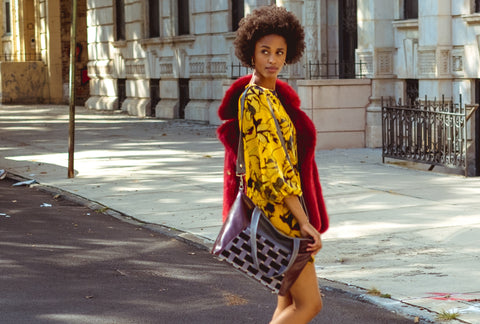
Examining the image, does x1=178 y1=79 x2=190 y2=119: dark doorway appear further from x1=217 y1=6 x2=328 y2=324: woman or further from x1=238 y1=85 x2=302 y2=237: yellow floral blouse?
x1=238 y1=85 x2=302 y2=237: yellow floral blouse

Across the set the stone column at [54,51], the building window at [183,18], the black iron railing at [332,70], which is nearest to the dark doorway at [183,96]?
the building window at [183,18]

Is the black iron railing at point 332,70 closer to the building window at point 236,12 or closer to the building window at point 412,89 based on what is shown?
the building window at point 412,89

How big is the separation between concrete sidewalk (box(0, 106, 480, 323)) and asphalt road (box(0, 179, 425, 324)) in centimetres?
49

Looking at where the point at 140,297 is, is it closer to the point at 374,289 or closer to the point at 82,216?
the point at 374,289

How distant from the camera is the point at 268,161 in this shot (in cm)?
462

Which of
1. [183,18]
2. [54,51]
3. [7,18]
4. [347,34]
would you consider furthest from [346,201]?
[7,18]

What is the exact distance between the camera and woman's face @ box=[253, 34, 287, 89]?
4.89m

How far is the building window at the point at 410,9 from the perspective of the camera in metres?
18.6

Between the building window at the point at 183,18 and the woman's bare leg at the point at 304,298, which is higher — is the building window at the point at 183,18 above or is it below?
above

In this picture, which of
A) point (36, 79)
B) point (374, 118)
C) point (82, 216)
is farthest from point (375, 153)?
point (36, 79)

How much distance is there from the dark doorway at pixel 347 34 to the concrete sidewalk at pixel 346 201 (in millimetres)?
3128

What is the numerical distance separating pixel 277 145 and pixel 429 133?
10772 millimetres

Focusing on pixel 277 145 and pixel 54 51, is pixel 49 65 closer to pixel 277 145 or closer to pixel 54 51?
pixel 54 51

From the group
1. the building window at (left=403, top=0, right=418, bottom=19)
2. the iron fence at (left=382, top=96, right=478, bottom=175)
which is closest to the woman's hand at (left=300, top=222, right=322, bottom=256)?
the iron fence at (left=382, top=96, right=478, bottom=175)
